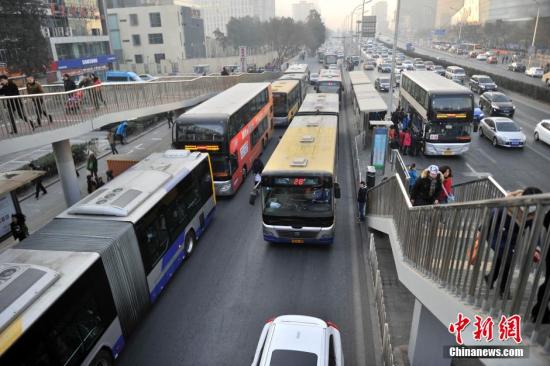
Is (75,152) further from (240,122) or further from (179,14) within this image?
(179,14)

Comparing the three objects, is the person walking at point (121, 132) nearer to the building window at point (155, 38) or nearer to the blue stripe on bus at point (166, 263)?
the blue stripe on bus at point (166, 263)

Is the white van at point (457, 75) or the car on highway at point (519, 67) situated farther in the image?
the car on highway at point (519, 67)

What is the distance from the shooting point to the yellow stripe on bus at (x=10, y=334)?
211 inches

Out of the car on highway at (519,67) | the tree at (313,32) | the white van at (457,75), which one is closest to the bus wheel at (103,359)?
→ the white van at (457,75)

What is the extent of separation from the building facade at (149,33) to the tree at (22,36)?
34721 mm

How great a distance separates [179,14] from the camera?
7019 centimetres

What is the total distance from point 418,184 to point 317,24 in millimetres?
100955

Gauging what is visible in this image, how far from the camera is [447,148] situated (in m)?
20.0

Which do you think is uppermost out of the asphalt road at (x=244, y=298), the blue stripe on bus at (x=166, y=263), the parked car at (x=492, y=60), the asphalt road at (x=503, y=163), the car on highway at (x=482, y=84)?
A: the parked car at (x=492, y=60)

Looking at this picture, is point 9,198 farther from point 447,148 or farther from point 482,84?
point 482,84

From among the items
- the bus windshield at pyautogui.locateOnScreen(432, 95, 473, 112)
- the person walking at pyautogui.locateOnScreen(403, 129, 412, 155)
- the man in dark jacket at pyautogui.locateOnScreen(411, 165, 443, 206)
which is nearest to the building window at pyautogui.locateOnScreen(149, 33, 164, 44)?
the person walking at pyautogui.locateOnScreen(403, 129, 412, 155)

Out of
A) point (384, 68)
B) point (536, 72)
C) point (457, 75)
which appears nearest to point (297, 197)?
point (457, 75)

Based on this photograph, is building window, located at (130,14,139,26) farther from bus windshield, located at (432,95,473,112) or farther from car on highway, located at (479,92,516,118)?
bus windshield, located at (432,95,473,112)

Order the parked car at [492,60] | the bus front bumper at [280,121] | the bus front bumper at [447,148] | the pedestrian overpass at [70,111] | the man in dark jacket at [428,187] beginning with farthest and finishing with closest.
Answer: the parked car at [492,60]
the bus front bumper at [280,121]
the bus front bumper at [447,148]
the pedestrian overpass at [70,111]
the man in dark jacket at [428,187]
